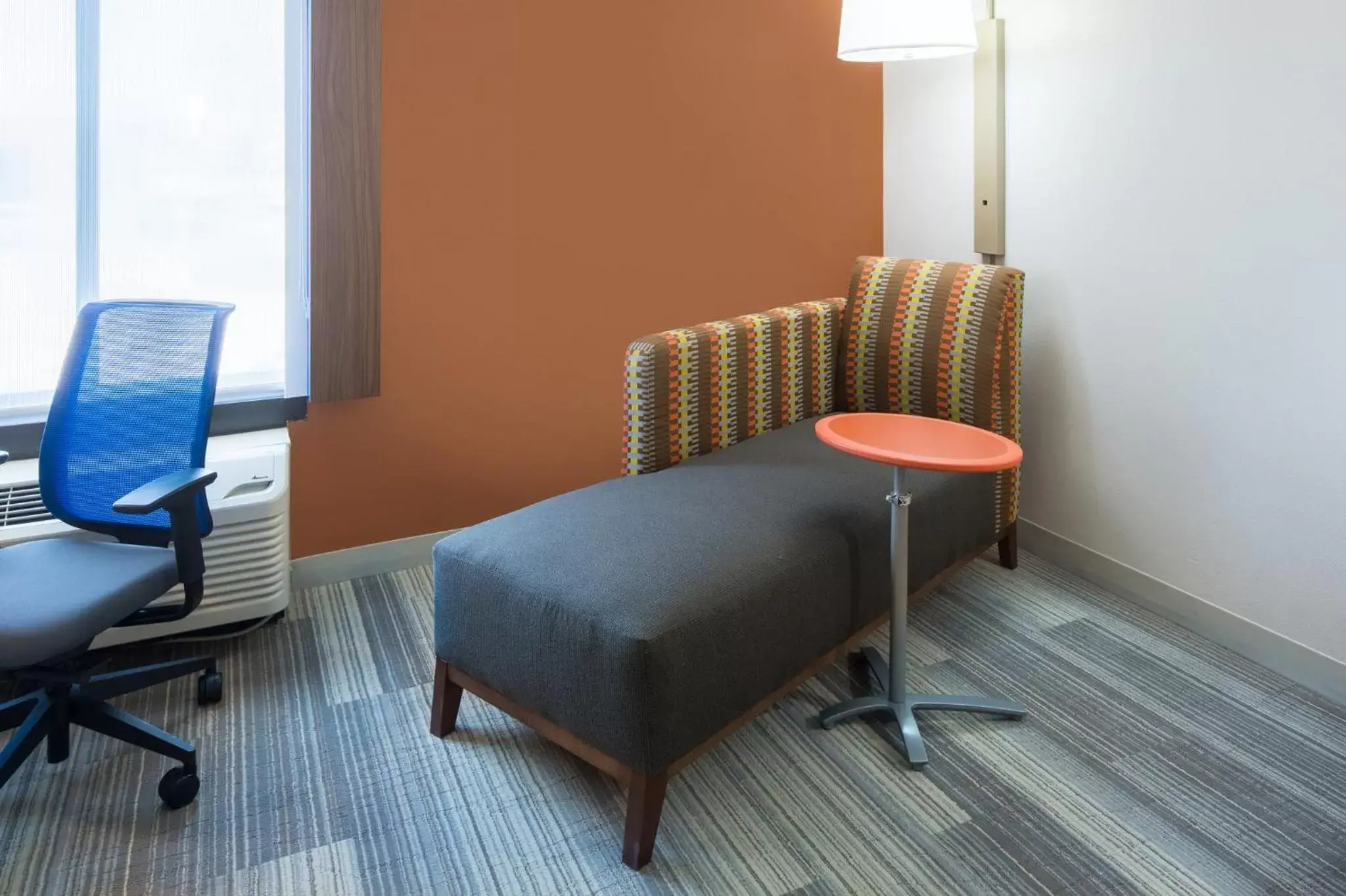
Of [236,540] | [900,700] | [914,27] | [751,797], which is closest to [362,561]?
[236,540]

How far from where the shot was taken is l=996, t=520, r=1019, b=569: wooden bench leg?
3109 millimetres

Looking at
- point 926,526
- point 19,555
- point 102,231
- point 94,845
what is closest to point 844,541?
point 926,526

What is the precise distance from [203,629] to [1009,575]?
7.51 feet

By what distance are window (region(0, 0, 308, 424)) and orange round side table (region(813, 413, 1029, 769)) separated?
157 centimetres

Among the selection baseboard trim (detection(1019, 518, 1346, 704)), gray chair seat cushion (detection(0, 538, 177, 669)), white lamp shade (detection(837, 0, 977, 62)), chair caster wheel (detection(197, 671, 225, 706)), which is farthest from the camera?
white lamp shade (detection(837, 0, 977, 62))

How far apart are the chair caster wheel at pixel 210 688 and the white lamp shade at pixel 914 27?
7.68 ft

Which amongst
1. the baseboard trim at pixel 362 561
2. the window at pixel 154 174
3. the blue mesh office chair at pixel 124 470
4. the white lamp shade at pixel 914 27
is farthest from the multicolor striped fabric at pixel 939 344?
the blue mesh office chair at pixel 124 470

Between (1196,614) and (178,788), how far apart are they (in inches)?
97.9

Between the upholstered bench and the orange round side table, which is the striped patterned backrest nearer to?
the upholstered bench

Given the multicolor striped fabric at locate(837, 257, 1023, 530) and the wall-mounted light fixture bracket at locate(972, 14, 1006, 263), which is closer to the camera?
the multicolor striped fabric at locate(837, 257, 1023, 530)

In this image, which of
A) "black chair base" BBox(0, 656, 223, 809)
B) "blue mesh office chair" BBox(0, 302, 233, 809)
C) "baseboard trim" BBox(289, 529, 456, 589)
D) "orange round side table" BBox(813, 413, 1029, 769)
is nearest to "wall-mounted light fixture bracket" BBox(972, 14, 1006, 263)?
"orange round side table" BBox(813, 413, 1029, 769)

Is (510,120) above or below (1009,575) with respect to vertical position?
above

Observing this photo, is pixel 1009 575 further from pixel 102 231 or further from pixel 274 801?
pixel 102 231

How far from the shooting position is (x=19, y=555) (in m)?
2.12
